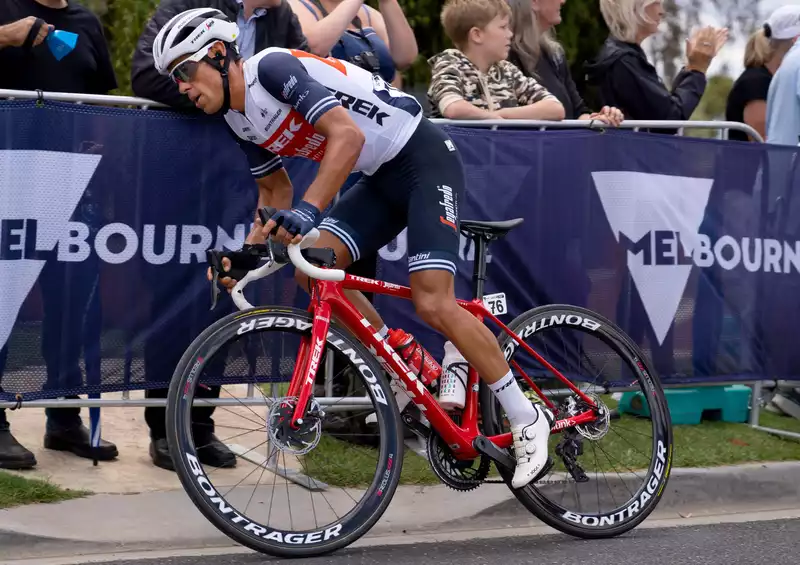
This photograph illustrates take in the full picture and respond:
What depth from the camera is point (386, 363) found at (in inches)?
197

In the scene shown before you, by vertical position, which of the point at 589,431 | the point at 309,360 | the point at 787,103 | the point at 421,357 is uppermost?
the point at 787,103

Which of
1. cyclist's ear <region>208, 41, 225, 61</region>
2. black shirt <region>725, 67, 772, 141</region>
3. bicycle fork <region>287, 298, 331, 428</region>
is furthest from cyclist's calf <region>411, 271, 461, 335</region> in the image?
black shirt <region>725, 67, 772, 141</region>

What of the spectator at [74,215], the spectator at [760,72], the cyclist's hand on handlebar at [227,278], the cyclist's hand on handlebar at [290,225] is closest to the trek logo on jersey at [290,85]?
the cyclist's hand on handlebar at [290,225]

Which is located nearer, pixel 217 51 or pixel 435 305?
pixel 217 51

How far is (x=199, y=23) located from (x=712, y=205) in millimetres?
3361

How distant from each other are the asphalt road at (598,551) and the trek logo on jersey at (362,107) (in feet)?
5.67

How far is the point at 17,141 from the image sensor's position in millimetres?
5391

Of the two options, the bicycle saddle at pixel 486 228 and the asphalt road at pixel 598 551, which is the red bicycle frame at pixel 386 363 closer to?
the bicycle saddle at pixel 486 228

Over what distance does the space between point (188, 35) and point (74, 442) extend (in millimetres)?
2254

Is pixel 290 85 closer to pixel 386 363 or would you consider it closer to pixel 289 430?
pixel 386 363

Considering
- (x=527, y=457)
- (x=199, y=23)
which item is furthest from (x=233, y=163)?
(x=527, y=457)

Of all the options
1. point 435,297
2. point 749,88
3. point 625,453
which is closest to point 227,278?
point 435,297

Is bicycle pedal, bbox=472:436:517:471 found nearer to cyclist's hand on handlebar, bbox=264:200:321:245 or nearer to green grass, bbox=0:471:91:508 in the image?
cyclist's hand on handlebar, bbox=264:200:321:245

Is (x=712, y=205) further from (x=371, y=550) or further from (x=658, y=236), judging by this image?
(x=371, y=550)
